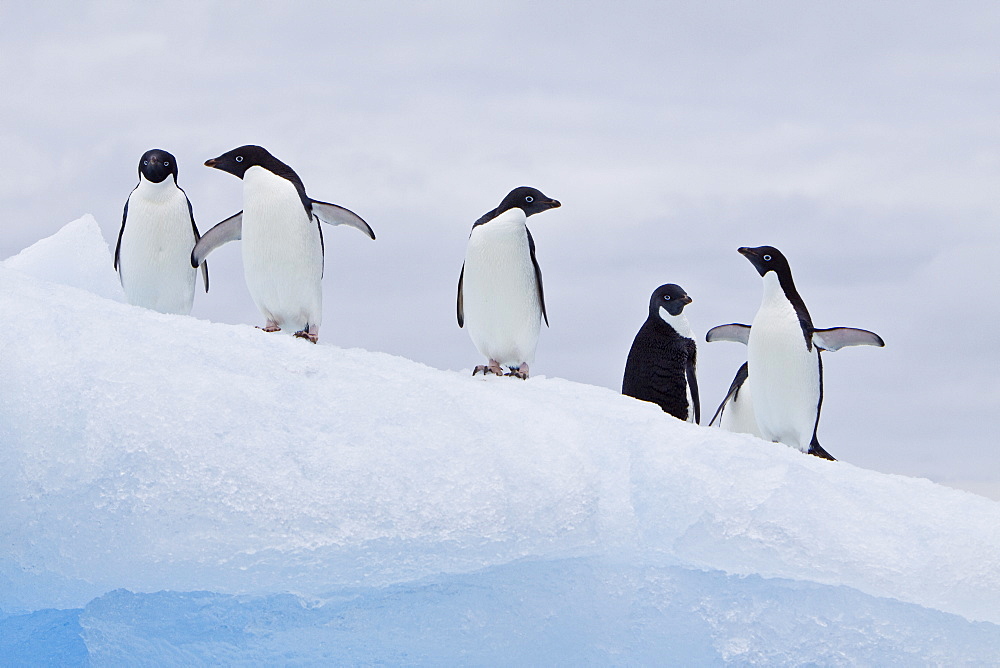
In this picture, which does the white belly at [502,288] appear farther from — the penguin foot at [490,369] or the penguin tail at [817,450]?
the penguin tail at [817,450]

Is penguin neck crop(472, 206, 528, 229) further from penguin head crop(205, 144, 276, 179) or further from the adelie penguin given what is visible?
the adelie penguin

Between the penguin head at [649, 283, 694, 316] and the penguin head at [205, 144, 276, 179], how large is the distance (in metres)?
1.99

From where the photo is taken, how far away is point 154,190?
449 cm

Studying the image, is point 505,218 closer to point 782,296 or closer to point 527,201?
point 527,201

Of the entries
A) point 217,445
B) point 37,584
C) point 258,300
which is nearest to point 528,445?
point 217,445

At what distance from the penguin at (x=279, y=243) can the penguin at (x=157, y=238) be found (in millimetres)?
456

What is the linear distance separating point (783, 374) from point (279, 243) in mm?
2413

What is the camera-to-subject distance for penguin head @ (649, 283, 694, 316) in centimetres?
493

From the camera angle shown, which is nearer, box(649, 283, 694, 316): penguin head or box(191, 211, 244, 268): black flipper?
box(191, 211, 244, 268): black flipper

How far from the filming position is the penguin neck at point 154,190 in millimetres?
4492

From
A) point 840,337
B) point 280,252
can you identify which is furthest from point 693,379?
point 280,252

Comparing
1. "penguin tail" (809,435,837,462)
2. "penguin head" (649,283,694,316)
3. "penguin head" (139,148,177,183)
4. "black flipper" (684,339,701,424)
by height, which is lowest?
"penguin tail" (809,435,837,462)

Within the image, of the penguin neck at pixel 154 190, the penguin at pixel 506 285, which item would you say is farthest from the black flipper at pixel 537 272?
the penguin neck at pixel 154 190

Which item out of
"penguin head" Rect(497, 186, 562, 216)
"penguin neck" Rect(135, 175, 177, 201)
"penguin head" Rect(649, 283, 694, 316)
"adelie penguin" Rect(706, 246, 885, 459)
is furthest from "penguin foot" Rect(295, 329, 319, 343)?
"adelie penguin" Rect(706, 246, 885, 459)
